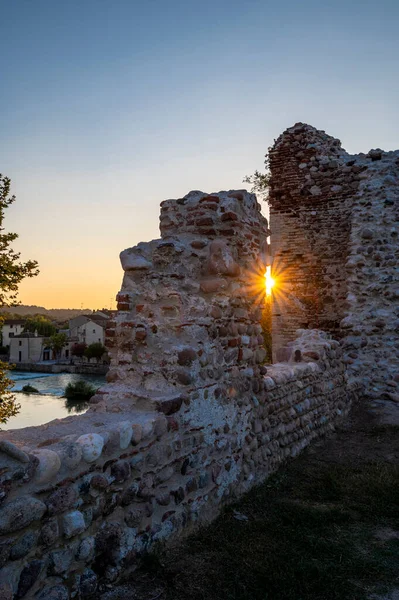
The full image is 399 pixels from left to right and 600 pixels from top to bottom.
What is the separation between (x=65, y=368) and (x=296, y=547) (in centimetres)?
5860

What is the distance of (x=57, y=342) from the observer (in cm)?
6569

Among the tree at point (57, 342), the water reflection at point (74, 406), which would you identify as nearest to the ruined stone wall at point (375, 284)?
the water reflection at point (74, 406)

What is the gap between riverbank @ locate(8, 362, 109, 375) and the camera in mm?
55344

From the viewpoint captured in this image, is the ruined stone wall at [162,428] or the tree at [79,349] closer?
the ruined stone wall at [162,428]

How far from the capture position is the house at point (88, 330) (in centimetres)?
6222

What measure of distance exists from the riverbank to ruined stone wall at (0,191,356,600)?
50.9 meters

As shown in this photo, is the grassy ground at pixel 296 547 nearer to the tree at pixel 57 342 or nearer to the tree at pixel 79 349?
the tree at pixel 79 349

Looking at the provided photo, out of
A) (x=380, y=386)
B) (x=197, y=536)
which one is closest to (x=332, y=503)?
(x=197, y=536)

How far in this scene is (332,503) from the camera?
3637 millimetres

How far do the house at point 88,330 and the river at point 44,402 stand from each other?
7.58 m

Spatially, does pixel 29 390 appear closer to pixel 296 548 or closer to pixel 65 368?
pixel 65 368

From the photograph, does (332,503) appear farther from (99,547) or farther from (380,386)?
(380,386)

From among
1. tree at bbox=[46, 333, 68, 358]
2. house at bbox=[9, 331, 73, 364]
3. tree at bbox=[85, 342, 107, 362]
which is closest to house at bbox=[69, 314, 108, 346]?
tree at bbox=[46, 333, 68, 358]

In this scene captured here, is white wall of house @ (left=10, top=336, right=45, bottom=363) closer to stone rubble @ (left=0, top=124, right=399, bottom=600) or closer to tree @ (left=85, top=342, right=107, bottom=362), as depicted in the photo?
tree @ (left=85, top=342, right=107, bottom=362)
